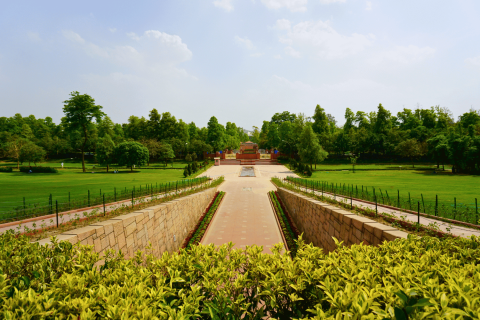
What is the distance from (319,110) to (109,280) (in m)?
74.0

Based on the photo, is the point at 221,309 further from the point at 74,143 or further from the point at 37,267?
the point at 74,143

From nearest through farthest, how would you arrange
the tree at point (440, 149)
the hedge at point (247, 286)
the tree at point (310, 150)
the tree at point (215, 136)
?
the hedge at point (247, 286) < the tree at point (440, 149) < the tree at point (310, 150) < the tree at point (215, 136)

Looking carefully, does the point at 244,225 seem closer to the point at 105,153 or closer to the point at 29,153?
the point at 105,153

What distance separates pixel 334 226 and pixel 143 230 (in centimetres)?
644

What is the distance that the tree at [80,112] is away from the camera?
38.8m

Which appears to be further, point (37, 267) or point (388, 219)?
point (388, 219)

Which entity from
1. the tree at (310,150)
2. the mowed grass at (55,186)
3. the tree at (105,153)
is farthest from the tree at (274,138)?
the mowed grass at (55,186)

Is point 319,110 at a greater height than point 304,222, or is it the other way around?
point 319,110

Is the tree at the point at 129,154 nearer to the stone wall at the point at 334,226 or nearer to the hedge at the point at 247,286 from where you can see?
the stone wall at the point at 334,226

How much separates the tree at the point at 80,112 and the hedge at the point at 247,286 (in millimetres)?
43685

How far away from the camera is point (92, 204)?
37.3 feet

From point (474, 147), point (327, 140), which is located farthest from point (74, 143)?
point (474, 147)

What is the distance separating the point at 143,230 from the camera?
7.30m

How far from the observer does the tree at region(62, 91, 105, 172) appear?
3875 centimetres
